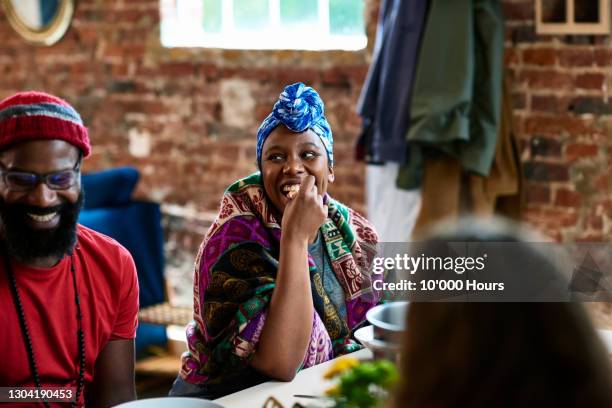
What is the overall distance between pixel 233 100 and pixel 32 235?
2747 millimetres

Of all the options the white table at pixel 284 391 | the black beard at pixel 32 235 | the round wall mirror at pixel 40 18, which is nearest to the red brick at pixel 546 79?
the white table at pixel 284 391

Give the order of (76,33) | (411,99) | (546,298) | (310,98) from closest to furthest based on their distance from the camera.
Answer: (546,298)
(310,98)
(411,99)
(76,33)

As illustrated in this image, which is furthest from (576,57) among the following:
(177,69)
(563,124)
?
(177,69)

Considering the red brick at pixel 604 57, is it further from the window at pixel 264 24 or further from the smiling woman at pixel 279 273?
the smiling woman at pixel 279 273

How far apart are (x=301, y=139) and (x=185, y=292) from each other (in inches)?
113

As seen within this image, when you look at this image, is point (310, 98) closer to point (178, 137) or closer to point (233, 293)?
point (233, 293)

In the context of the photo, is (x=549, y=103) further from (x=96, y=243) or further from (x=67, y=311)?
(x=67, y=311)

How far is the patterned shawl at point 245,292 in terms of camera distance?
6.98 ft

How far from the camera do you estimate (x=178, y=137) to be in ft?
16.1

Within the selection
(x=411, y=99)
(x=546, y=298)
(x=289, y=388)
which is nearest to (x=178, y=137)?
(x=411, y=99)

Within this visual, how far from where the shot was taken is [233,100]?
15.3 feet

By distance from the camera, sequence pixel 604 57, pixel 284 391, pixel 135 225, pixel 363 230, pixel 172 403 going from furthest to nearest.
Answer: pixel 135 225 < pixel 604 57 < pixel 363 230 < pixel 284 391 < pixel 172 403

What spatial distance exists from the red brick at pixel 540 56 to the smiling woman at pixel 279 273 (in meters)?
1.54

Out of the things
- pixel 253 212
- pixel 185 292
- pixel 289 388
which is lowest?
pixel 185 292
